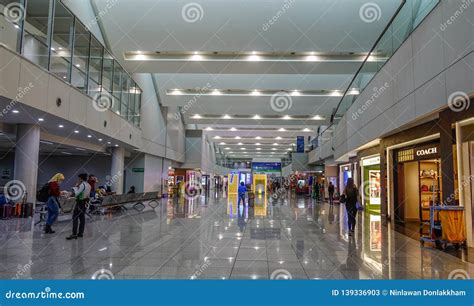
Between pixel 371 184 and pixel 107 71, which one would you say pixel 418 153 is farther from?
pixel 107 71

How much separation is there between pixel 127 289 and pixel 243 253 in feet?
9.48

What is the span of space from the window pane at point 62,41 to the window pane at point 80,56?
0.40m

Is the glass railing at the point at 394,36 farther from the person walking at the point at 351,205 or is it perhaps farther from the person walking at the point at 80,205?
the person walking at the point at 80,205

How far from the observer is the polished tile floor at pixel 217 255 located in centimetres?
527

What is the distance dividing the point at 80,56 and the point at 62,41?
145cm

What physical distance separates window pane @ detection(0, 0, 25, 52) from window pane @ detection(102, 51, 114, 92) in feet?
20.6

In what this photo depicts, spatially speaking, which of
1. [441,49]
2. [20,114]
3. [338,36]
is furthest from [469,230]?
[20,114]

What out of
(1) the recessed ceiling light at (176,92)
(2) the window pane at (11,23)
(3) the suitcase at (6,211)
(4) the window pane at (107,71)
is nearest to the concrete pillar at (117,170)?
(4) the window pane at (107,71)

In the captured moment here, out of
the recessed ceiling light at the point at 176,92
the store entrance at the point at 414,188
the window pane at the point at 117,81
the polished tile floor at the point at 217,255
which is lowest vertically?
the polished tile floor at the point at 217,255

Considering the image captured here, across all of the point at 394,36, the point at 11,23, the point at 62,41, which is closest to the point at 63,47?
the point at 62,41

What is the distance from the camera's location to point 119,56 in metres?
18.1

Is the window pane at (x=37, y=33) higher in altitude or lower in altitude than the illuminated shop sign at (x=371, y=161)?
higher

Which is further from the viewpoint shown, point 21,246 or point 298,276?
point 21,246

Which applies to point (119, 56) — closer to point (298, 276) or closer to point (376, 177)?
point (376, 177)
